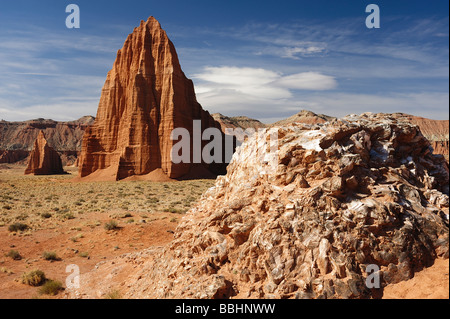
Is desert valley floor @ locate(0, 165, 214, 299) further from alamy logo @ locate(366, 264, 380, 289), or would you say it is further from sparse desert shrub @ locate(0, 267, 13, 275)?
alamy logo @ locate(366, 264, 380, 289)

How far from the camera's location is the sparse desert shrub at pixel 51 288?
8.98m

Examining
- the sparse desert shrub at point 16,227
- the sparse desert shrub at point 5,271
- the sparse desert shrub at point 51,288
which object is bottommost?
the sparse desert shrub at point 5,271

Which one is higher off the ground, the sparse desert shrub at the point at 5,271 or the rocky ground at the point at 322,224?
the rocky ground at the point at 322,224

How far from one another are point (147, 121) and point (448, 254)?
42752 millimetres

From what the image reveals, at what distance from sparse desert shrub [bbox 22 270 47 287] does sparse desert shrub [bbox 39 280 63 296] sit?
0.66 metres

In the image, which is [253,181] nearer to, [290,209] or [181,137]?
[290,209]

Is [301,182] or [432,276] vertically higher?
[301,182]

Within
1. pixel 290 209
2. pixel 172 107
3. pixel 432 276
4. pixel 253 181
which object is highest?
pixel 172 107

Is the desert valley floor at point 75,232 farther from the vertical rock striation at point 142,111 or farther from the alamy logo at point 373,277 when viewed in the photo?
the vertical rock striation at point 142,111

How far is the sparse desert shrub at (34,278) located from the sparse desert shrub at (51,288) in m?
0.66

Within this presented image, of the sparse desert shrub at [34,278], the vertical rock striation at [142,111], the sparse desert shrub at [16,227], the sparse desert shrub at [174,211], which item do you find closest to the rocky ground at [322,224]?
the sparse desert shrub at [34,278]

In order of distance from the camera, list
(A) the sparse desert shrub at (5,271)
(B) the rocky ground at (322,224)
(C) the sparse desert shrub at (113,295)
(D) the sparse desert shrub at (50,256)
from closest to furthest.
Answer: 1. (B) the rocky ground at (322,224)
2. (C) the sparse desert shrub at (113,295)
3. (A) the sparse desert shrub at (5,271)
4. (D) the sparse desert shrub at (50,256)

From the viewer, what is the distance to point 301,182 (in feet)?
21.8
